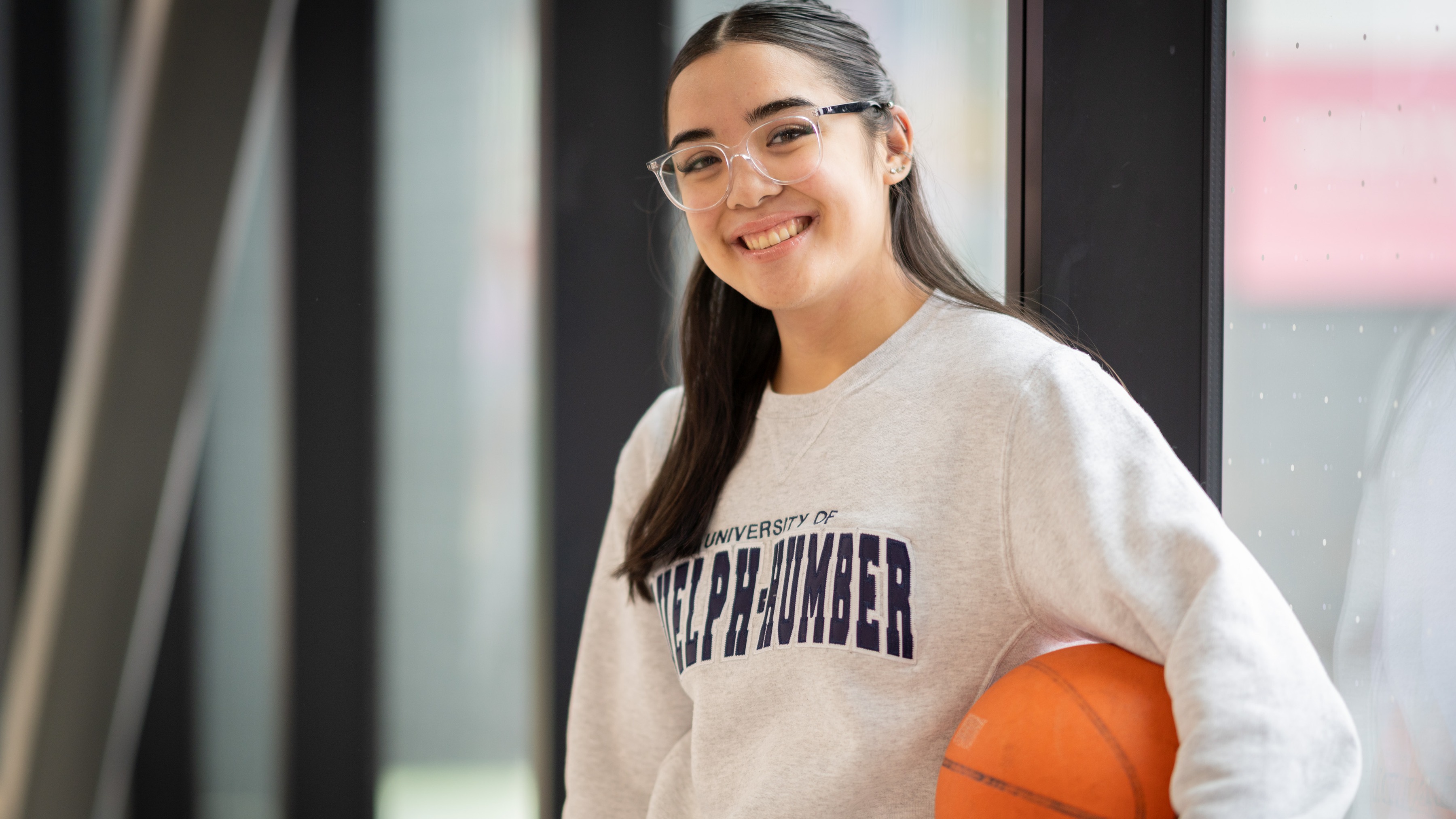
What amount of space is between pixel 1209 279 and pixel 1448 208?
0.28m

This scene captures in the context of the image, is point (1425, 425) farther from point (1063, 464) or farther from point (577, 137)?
point (577, 137)

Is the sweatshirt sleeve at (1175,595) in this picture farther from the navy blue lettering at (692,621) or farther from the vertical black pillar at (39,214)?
the vertical black pillar at (39,214)

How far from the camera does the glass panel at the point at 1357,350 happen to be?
99cm

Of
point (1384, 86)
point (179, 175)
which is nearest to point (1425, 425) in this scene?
point (1384, 86)

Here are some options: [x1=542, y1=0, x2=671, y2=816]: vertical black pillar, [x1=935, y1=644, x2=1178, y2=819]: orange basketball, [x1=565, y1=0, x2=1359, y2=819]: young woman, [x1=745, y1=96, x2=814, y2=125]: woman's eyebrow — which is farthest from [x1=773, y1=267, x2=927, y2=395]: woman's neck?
[x1=542, y1=0, x2=671, y2=816]: vertical black pillar

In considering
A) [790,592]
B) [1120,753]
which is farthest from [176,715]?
[1120,753]

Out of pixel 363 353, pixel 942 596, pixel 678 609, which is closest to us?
pixel 942 596

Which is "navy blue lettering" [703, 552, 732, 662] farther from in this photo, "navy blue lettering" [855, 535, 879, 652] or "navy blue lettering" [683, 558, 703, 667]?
"navy blue lettering" [855, 535, 879, 652]

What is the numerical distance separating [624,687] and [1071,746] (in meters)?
0.72

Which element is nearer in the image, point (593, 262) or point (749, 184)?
point (749, 184)

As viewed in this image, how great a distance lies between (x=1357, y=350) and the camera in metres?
1.09

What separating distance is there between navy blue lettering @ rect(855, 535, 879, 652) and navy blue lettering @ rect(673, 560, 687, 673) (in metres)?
0.26

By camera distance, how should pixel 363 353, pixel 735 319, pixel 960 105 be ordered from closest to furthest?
1. pixel 735 319
2. pixel 960 105
3. pixel 363 353

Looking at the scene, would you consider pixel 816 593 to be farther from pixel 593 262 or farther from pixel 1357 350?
pixel 593 262
